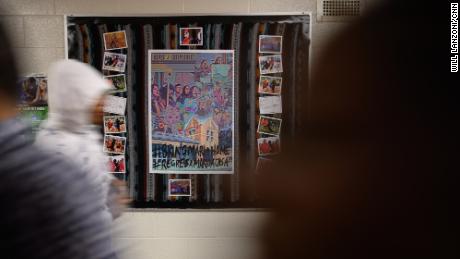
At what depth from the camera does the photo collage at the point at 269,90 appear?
2.84m

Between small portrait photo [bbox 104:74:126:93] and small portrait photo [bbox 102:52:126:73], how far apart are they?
4 centimetres

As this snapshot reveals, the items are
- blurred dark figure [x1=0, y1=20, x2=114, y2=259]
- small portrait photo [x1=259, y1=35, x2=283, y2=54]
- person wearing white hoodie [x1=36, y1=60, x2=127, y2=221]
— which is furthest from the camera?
small portrait photo [x1=259, y1=35, x2=283, y2=54]

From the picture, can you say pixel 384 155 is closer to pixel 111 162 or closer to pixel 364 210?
pixel 364 210

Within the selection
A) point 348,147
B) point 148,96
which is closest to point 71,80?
point 148,96

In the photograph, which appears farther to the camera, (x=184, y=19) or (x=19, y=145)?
(x=184, y=19)

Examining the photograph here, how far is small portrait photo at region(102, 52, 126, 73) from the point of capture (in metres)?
2.87

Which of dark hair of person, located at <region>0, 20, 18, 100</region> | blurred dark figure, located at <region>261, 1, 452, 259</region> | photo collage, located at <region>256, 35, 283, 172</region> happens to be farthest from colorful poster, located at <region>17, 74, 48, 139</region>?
blurred dark figure, located at <region>261, 1, 452, 259</region>

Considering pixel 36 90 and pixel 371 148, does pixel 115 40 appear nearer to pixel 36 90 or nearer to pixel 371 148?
pixel 36 90

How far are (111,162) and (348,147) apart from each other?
265 centimetres

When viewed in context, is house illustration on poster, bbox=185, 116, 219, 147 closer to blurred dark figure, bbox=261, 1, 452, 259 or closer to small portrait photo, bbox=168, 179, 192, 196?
small portrait photo, bbox=168, 179, 192, 196

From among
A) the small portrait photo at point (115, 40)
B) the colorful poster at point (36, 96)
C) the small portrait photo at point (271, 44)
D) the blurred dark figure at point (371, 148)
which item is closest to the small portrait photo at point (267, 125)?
the small portrait photo at point (271, 44)

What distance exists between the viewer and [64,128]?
186 cm

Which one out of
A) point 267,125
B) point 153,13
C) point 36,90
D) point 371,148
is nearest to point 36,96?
point 36,90

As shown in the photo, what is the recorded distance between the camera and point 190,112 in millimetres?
2934
